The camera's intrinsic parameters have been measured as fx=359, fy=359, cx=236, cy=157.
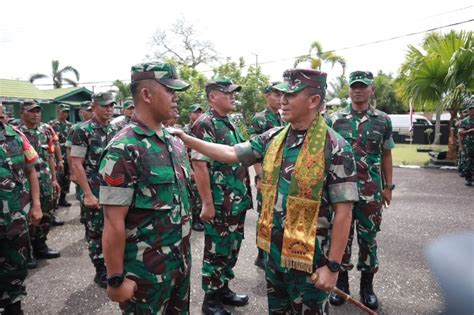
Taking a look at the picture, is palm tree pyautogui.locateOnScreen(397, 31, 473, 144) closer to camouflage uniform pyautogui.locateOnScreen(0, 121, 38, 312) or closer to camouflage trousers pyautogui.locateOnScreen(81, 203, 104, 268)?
camouflage trousers pyautogui.locateOnScreen(81, 203, 104, 268)

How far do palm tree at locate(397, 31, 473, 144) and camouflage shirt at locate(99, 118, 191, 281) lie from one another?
10894mm

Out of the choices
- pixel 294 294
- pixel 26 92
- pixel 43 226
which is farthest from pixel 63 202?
pixel 26 92

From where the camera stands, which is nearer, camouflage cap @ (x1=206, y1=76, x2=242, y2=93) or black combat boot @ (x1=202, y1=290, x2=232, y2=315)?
black combat boot @ (x1=202, y1=290, x2=232, y2=315)

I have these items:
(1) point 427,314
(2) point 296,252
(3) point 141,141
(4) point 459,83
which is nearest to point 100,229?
(3) point 141,141

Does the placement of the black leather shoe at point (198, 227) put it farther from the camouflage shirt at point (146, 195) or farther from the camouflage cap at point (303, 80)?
the camouflage cap at point (303, 80)

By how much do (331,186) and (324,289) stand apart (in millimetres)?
597

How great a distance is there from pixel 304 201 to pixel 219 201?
5.05 ft

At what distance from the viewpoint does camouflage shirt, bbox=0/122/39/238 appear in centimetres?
318

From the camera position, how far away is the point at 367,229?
11.7ft

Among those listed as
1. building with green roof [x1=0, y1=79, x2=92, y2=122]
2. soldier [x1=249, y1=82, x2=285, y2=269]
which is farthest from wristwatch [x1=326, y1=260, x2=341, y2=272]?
building with green roof [x1=0, y1=79, x2=92, y2=122]

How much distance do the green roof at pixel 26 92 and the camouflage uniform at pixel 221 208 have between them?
19.6 m

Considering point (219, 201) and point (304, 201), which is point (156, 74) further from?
point (219, 201)

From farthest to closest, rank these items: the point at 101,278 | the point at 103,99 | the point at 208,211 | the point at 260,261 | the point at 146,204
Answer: the point at 260,261
the point at 103,99
the point at 101,278
the point at 208,211
the point at 146,204

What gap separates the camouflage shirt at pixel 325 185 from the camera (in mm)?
2105
